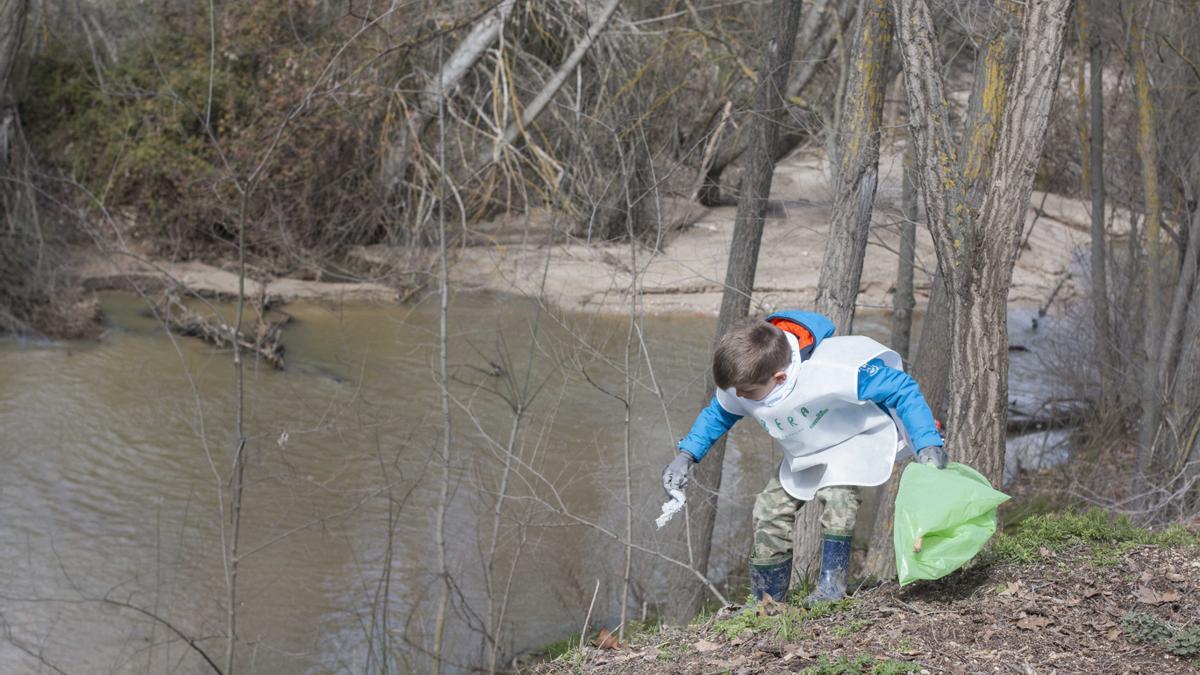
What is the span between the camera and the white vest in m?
4.03

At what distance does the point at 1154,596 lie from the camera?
402 centimetres

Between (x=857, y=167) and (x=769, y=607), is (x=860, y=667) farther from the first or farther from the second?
(x=857, y=167)

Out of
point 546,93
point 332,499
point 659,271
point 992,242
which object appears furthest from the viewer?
point 546,93

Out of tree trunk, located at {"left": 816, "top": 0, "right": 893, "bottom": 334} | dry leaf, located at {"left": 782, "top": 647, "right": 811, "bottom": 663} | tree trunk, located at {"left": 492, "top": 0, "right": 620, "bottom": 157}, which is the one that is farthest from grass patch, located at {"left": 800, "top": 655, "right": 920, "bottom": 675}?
tree trunk, located at {"left": 492, "top": 0, "right": 620, "bottom": 157}

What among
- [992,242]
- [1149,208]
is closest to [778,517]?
[992,242]

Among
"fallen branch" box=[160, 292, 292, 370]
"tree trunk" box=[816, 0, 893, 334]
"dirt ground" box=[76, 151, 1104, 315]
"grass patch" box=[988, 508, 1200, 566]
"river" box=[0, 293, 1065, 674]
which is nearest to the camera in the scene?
"grass patch" box=[988, 508, 1200, 566]

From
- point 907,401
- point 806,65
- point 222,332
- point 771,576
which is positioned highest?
point 806,65

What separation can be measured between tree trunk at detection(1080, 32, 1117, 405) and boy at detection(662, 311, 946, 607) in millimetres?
7367

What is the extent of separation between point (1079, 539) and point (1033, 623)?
2.87 feet

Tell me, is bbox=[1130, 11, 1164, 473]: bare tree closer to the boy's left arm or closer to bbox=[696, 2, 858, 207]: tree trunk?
bbox=[696, 2, 858, 207]: tree trunk

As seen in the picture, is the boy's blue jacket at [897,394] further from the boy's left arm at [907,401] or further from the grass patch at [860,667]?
the grass patch at [860,667]

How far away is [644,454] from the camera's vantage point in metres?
9.90

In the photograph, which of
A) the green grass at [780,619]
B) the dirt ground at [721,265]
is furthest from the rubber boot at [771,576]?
the dirt ground at [721,265]

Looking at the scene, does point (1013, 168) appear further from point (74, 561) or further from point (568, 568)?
point (74, 561)
